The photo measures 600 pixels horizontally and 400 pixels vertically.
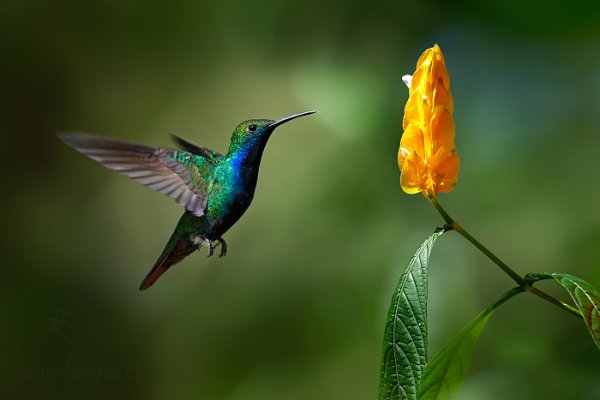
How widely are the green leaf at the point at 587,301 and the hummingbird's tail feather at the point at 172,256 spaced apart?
0.71 m

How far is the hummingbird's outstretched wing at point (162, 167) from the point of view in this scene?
3.79ft

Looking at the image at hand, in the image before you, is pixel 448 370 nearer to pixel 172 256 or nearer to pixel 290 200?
pixel 172 256

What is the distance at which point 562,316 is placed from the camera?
8.04 ft

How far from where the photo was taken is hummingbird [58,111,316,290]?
1247 mm

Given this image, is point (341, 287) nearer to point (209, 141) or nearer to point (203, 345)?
point (203, 345)

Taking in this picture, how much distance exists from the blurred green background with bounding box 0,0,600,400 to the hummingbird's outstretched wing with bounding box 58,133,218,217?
1.23m

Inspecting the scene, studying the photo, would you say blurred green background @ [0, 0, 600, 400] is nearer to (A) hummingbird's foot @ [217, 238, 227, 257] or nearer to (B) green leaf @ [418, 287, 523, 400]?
(A) hummingbird's foot @ [217, 238, 227, 257]

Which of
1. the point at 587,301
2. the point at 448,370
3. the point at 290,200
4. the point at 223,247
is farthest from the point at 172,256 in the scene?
the point at 290,200

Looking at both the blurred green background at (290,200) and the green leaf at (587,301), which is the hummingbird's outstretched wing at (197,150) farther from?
the blurred green background at (290,200)

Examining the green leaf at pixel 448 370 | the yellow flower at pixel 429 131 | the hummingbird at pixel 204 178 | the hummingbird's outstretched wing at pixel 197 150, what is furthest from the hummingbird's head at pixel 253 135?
the green leaf at pixel 448 370

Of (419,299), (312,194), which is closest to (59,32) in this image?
(312,194)

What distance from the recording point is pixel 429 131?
868 millimetres

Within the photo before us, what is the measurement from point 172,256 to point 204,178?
153 millimetres

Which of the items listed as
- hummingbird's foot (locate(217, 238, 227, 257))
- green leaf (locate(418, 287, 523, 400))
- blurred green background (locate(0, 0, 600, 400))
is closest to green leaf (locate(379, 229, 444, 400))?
green leaf (locate(418, 287, 523, 400))
